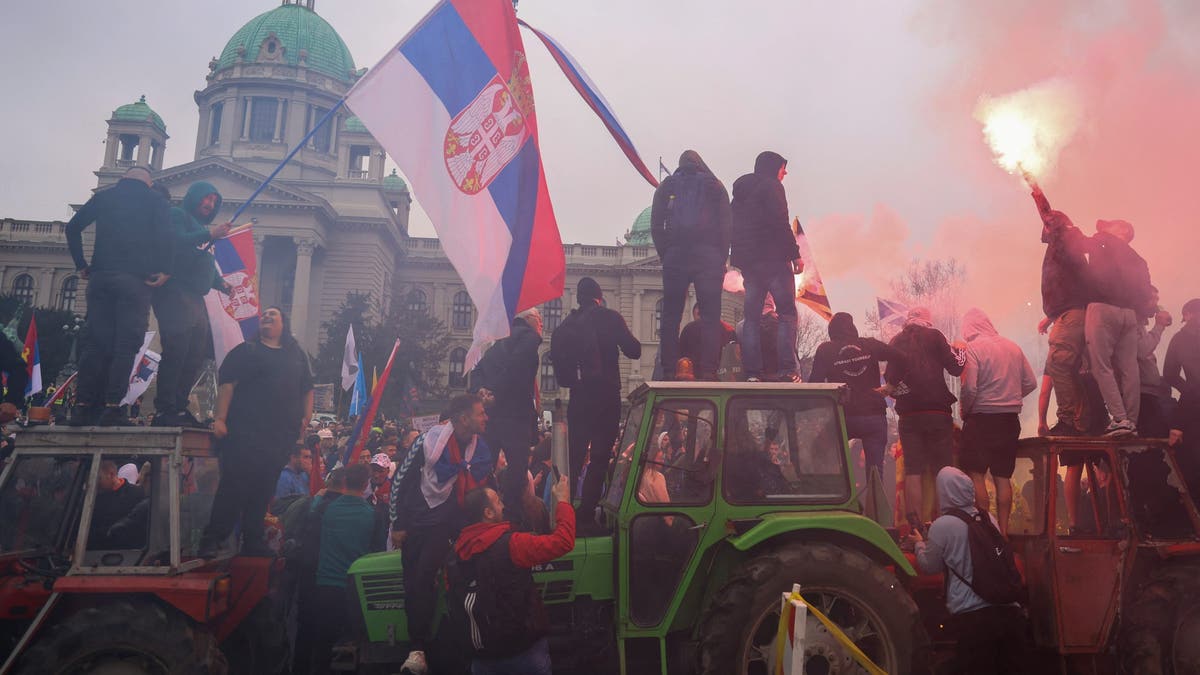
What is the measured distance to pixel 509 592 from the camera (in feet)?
16.0

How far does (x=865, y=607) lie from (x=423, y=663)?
279 centimetres

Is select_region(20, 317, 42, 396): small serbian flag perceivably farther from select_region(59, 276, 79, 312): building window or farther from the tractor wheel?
select_region(59, 276, 79, 312): building window

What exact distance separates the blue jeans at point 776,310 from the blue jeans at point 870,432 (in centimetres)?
86

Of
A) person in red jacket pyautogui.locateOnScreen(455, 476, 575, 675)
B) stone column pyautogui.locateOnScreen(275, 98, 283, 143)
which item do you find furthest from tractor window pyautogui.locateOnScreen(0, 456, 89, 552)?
stone column pyautogui.locateOnScreen(275, 98, 283, 143)

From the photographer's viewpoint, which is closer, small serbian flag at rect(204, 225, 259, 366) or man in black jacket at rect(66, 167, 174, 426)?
man in black jacket at rect(66, 167, 174, 426)

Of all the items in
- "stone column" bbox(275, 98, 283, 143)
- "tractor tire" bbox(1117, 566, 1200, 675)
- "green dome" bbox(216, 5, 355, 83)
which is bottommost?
"tractor tire" bbox(1117, 566, 1200, 675)

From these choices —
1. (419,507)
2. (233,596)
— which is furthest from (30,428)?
(419,507)

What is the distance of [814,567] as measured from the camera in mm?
4914

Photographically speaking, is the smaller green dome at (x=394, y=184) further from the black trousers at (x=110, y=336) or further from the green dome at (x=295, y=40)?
the black trousers at (x=110, y=336)

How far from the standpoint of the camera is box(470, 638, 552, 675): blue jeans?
4902mm

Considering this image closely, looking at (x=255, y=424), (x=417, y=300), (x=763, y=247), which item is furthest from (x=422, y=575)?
(x=417, y=300)

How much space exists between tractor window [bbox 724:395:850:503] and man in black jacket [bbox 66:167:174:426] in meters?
4.39

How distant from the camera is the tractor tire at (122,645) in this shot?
477cm

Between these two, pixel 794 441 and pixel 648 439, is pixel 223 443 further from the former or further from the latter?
pixel 794 441
